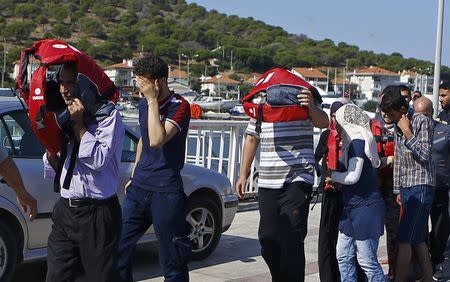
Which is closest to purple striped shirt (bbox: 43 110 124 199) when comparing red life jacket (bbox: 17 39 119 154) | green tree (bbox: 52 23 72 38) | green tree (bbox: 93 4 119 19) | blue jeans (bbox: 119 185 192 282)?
red life jacket (bbox: 17 39 119 154)

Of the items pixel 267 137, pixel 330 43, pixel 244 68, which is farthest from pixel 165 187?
Result: pixel 330 43

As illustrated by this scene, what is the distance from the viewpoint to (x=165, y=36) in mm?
150875

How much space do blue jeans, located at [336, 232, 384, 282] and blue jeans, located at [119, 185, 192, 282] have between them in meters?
1.33

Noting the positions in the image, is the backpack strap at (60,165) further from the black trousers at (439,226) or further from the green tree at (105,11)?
the green tree at (105,11)

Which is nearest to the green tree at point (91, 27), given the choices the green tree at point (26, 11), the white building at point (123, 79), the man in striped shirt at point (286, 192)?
the green tree at point (26, 11)

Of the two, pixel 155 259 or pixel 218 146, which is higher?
pixel 218 146

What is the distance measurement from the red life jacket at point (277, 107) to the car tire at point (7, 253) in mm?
A: 2255

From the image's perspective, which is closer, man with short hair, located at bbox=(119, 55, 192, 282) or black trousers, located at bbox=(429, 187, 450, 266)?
man with short hair, located at bbox=(119, 55, 192, 282)

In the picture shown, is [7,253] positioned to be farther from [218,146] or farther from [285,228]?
[218,146]

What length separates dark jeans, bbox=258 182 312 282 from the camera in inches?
208

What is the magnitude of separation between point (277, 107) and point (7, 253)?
8.37 ft

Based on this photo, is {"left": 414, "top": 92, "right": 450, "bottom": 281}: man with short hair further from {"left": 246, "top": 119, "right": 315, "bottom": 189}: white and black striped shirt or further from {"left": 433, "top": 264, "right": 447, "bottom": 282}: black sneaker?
{"left": 246, "top": 119, "right": 315, "bottom": 189}: white and black striped shirt

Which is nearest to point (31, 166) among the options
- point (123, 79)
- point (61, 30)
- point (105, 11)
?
point (123, 79)

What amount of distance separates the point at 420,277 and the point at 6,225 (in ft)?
12.1
